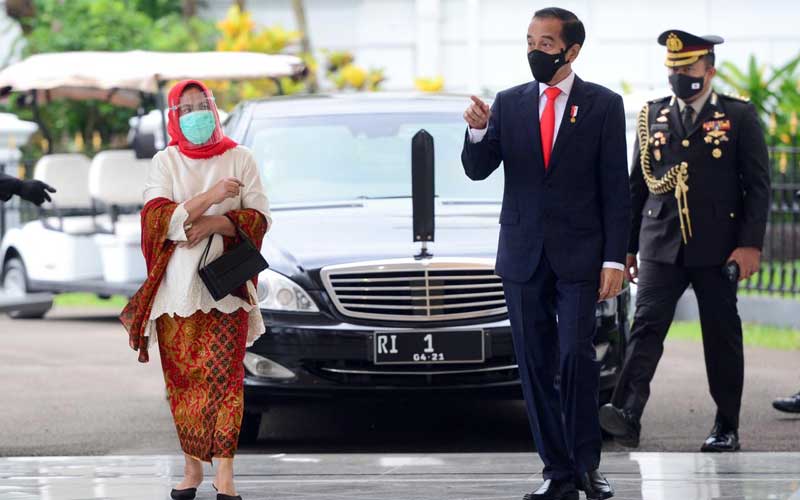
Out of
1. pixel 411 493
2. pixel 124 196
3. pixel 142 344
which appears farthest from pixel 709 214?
pixel 124 196

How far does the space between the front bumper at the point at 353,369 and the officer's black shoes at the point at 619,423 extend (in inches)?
17.0

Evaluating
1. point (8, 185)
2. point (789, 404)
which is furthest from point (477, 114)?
point (789, 404)

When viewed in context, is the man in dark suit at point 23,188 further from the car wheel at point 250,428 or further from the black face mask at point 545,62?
the black face mask at point 545,62

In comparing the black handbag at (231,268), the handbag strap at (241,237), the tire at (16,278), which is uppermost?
the handbag strap at (241,237)

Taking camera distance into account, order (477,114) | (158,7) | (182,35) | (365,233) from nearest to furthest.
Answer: (477,114)
(365,233)
(182,35)
(158,7)

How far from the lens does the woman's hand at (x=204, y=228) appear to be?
272 inches

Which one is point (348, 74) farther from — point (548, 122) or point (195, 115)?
point (548, 122)

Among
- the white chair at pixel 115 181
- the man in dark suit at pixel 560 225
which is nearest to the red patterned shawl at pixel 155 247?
the man in dark suit at pixel 560 225

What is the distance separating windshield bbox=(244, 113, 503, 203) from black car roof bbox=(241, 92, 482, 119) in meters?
0.07

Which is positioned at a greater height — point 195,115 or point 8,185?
point 195,115

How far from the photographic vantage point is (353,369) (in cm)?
813

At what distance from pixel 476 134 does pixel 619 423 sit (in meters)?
2.16

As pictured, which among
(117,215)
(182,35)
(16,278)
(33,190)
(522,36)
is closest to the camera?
(33,190)

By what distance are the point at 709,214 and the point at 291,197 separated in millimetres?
2281
